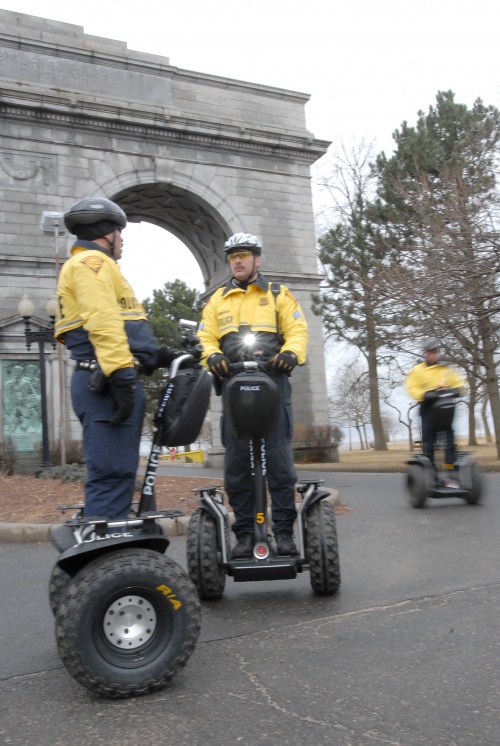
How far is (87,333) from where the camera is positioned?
310 cm

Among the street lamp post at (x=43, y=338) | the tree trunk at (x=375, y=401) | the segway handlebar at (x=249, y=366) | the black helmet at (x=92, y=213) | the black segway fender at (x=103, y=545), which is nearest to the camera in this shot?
the black segway fender at (x=103, y=545)

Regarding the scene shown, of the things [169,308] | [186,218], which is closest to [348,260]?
[186,218]

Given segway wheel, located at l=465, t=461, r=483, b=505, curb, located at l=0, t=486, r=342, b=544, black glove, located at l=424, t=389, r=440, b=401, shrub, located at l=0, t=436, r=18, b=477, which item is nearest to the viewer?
curb, located at l=0, t=486, r=342, b=544

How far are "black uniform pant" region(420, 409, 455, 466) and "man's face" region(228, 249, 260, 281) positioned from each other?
4.34m

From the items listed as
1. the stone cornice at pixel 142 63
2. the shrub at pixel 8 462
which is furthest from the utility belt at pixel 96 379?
the stone cornice at pixel 142 63

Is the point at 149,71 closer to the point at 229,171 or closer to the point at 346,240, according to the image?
the point at 229,171

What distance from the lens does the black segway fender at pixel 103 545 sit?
8.74 ft

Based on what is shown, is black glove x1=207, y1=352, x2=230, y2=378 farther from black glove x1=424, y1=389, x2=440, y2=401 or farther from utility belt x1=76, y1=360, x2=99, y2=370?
black glove x1=424, y1=389, x2=440, y2=401

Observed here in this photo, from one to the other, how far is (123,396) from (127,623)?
894mm

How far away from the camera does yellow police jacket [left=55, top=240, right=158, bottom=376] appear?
113 inches

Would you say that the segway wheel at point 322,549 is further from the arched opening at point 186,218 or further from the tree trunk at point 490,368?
the arched opening at point 186,218

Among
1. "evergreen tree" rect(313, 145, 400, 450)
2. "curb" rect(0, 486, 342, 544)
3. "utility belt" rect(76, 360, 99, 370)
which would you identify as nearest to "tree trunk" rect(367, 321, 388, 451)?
"evergreen tree" rect(313, 145, 400, 450)

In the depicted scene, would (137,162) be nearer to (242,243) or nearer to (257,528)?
(242,243)

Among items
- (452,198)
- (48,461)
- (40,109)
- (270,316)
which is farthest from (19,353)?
(270,316)
